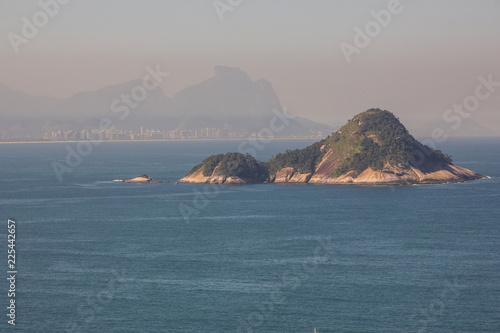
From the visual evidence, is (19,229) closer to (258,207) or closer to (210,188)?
(258,207)

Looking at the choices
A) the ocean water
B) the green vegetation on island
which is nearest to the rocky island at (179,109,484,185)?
the green vegetation on island

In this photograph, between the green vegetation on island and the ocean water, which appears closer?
the ocean water

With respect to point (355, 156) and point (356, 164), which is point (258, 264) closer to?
point (356, 164)

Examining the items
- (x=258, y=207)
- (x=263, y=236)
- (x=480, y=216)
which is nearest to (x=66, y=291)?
(x=263, y=236)

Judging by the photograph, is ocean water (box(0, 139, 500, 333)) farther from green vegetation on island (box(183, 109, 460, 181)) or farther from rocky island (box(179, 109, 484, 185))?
green vegetation on island (box(183, 109, 460, 181))

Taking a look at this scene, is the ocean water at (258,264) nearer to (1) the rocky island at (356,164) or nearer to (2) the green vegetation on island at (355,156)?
(1) the rocky island at (356,164)

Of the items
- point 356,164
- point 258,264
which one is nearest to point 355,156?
point 356,164
